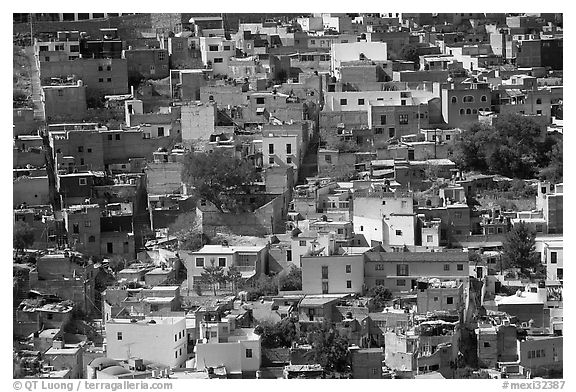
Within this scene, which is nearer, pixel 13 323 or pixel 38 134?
pixel 13 323

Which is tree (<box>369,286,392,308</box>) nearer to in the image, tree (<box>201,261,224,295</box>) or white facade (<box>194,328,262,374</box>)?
tree (<box>201,261,224,295</box>)

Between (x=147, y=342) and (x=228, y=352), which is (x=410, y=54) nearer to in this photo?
(x=147, y=342)

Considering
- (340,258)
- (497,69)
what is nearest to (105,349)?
(340,258)

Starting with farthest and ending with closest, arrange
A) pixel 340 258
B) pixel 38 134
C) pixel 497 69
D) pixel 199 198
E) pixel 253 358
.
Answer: pixel 497 69
pixel 38 134
pixel 199 198
pixel 340 258
pixel 253 358

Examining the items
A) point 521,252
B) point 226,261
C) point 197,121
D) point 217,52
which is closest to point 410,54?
point 217,52

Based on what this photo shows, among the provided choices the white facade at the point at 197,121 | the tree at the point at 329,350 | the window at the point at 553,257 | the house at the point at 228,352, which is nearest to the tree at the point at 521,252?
the window at the point at 553,257

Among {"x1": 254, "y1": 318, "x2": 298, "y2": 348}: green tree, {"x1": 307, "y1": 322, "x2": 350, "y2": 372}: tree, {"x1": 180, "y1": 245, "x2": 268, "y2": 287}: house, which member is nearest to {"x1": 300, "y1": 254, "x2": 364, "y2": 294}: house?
{"x1": 180, "y1": 245, "x2": 268, "y2": 287}: house

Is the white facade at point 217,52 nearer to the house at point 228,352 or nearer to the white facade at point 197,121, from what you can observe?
the white facade at point 197,121

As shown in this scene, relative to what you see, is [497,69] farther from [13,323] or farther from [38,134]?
[13,323]
